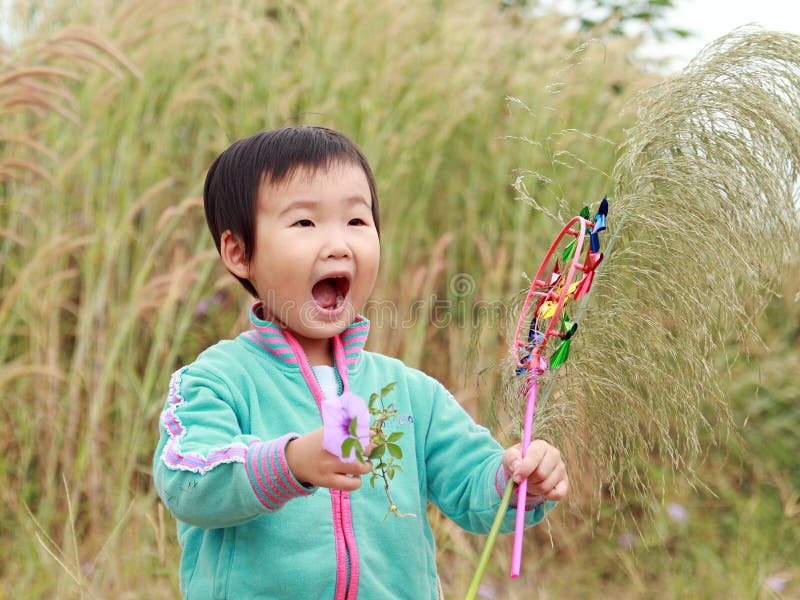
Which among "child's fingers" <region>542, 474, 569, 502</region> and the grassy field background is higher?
the grassy field background

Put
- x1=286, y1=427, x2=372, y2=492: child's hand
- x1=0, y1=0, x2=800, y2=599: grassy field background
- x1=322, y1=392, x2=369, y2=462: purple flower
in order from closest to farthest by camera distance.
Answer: x1=322, y1=392, x2=369, y2=462: purple flower → x1=286, y1=427, x2=372, y2=492: child's hand → x1=0, y1=0, x2=800, y2=599: grassy field background

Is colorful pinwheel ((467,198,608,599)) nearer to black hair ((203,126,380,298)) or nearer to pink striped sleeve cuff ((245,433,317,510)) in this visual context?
pink striped sleeve cuff ((245,433,317,510))

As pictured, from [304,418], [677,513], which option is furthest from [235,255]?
[677,513]

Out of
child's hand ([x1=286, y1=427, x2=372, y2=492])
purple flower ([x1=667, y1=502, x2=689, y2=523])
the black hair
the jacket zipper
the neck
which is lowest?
the jacket zipper

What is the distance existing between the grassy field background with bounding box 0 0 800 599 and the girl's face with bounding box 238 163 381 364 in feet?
4.33

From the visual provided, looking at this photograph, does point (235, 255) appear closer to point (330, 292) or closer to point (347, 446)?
point (330, 292)

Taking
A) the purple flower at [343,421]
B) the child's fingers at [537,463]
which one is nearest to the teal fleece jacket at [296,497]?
the child's fingers at [537,463]

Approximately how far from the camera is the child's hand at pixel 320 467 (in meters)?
1.35

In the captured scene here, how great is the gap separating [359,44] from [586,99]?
1130 mm

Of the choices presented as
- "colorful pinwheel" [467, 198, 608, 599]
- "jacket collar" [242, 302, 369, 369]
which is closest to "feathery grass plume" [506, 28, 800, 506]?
"colorful pinwheel" [467, 198, 608, 599]

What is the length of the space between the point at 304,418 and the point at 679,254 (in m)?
0.74

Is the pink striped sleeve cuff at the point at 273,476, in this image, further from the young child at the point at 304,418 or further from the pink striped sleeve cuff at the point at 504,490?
the pink striped sleeve cuff at the point at 504,490

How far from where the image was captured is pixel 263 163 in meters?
1.88

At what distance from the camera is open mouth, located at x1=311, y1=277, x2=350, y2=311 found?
1.86 meters
